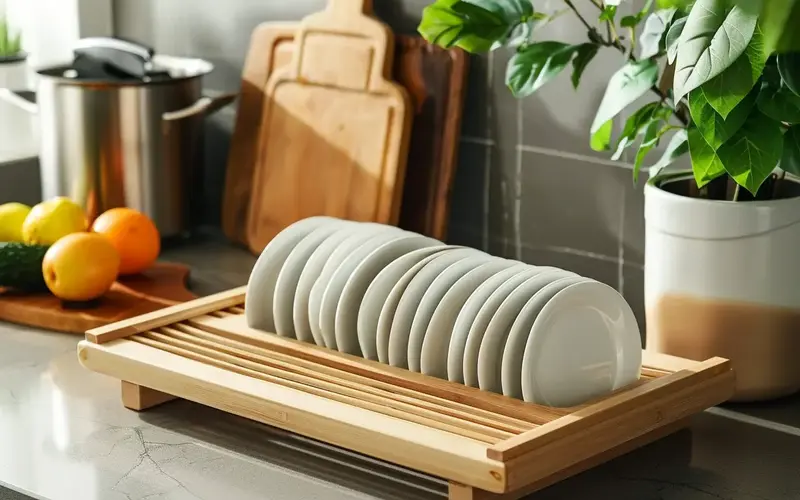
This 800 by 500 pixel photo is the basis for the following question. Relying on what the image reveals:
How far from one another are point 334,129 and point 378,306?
1.87ft

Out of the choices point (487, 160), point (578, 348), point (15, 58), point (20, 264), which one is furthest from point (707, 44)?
point (15, 58)

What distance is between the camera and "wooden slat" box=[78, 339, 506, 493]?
669 mm

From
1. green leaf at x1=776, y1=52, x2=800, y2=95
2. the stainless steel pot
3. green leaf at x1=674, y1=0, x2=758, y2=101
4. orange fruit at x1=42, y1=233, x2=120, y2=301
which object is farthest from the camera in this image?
the stainless steel pot

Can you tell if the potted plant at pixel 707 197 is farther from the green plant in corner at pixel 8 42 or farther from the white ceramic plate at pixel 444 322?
the green plant in corner at pixel 8 42

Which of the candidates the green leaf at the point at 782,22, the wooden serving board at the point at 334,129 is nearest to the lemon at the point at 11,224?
the wooden serving board at the point at 334,129

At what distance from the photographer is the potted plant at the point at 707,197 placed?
0.77m

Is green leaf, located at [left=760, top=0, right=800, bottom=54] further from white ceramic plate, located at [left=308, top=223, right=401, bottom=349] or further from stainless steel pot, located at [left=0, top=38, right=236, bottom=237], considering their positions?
stainless steel pot, located at [left=0, top=38, right=236, bottom=237]

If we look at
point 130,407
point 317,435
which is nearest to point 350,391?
point 317,435

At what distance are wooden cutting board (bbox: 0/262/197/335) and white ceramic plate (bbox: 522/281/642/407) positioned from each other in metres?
0.61

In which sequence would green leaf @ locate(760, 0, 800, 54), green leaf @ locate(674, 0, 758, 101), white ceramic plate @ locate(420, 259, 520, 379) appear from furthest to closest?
white ceramic plate @ locate(420, 259, 520, 379), green leaf @ locate(674, 0, 758, 101), green leaf @ locate(760, 0, 800, 54)

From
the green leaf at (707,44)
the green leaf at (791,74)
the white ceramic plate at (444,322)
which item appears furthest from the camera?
the white ceramic plate at (444,322)

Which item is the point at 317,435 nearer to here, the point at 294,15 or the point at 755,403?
the point at 755,403

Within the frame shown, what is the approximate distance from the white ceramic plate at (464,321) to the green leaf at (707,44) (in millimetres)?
232

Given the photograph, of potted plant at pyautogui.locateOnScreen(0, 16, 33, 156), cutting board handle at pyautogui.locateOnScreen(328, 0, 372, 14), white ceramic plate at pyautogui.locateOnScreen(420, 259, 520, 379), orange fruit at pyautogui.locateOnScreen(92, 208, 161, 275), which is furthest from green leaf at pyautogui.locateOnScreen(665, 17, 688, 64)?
potted plant at pyautogui.locateOnScreen(0, 16, 33, 156)
